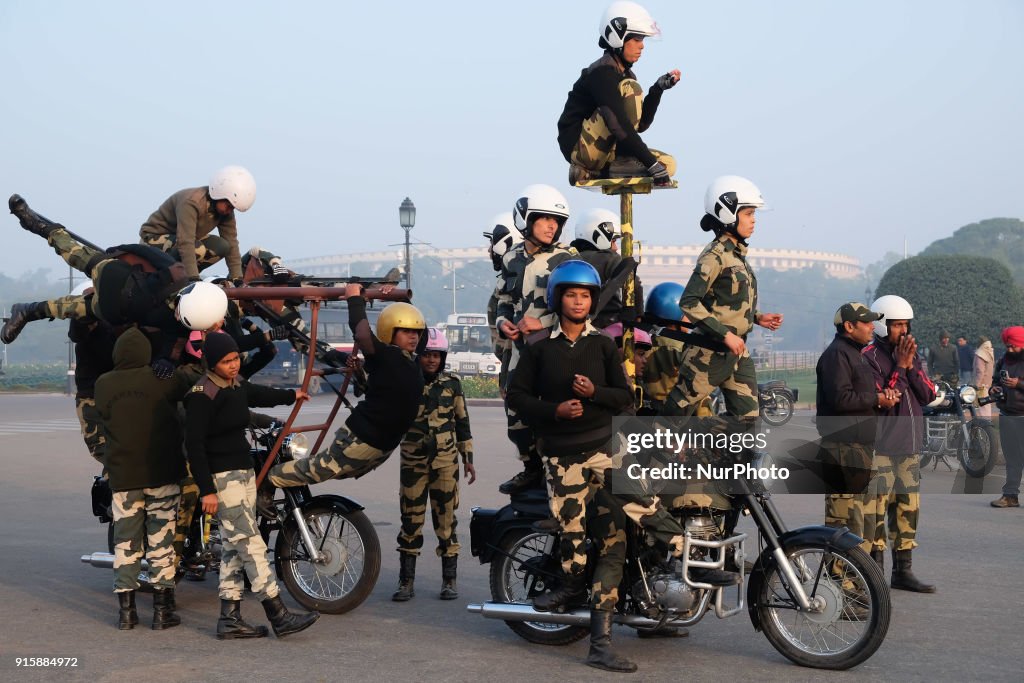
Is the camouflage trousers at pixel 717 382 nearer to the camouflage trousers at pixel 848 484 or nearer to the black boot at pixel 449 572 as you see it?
the camouflage trousers at pixel 848 484

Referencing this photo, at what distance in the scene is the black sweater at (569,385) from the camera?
643 centimetres

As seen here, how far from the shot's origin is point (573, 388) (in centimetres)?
629

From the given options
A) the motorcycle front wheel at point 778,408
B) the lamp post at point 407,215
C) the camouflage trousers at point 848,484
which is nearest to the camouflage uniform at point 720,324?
the camouflage trousers at point 848,484

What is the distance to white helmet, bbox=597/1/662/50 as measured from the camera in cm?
732

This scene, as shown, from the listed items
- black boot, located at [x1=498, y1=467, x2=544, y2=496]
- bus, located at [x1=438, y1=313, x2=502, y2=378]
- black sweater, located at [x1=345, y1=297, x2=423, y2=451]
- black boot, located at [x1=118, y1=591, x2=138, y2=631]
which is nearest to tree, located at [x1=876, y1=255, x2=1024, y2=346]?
bus, located at [x1=438, y1=313, x2=502, y2=378]

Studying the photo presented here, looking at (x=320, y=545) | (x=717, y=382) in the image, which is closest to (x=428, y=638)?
(x=320, y=545)

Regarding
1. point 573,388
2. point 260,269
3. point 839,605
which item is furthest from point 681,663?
point 260,269

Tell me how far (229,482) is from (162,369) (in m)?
0.89

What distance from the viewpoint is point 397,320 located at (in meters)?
7.72

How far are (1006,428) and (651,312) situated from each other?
6.79m

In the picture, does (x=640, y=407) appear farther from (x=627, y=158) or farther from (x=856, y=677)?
(x=856, y=677)

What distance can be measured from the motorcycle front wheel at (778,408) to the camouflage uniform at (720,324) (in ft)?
55.6

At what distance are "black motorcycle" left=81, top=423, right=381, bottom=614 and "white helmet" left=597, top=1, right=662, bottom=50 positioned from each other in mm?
3205

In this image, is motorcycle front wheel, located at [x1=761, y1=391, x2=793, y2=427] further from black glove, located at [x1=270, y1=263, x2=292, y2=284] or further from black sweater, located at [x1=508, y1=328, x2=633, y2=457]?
black sweater, located at [x1=508, y1=328, x2=633, y2=457]
